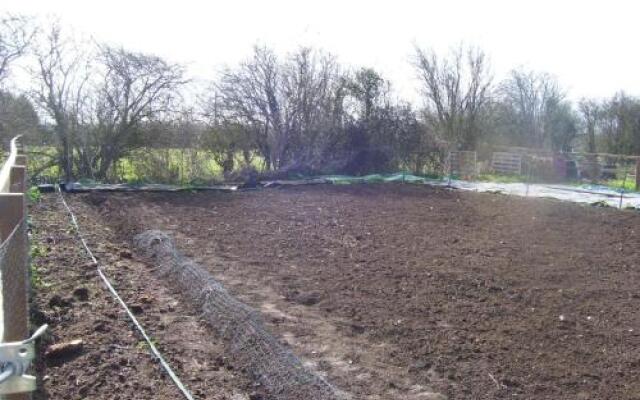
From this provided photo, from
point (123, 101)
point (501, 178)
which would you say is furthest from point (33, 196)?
point (501, 178)

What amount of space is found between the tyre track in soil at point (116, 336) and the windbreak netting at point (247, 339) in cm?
12

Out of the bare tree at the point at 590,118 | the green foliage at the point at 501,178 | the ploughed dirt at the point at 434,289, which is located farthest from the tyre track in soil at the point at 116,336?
the bare tree at the point at 590,118

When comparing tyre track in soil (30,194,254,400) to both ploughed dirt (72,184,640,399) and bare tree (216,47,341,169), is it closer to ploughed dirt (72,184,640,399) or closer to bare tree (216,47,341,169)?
ploughed dirt (72,184,640,399)

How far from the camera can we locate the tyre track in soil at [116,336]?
3.29m

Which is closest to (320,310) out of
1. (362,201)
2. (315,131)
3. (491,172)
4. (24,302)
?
(24,302)

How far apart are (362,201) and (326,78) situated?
7.67m

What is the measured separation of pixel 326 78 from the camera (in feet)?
62.2

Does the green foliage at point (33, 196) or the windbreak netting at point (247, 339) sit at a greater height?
the green foliage at point (33, 196)

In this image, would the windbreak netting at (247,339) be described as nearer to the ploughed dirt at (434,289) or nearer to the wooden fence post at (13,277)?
the ploughed dirt at (434,289)

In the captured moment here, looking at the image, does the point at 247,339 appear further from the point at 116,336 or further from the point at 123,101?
the point at 123,101

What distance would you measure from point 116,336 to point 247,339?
943 mm

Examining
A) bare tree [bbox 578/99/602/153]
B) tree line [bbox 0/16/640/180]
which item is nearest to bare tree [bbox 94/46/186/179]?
tree line [bbox 0/16/640/180]

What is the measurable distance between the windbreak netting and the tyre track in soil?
0.38 ft

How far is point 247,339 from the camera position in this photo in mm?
4070
